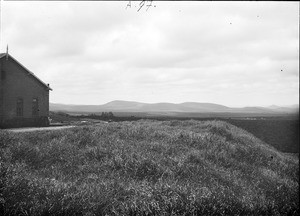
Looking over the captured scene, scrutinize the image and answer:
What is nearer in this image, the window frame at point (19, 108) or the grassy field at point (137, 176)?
the grassy field at point (137, 176)

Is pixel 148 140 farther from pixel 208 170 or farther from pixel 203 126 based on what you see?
pixel 203 126

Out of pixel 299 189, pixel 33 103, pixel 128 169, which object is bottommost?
pixel 299 189

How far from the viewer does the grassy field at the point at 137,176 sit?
743cm

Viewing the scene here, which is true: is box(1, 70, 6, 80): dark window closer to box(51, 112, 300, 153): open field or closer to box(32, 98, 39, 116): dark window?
box(32, 98, 39, 116): dark window

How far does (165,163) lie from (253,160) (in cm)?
714

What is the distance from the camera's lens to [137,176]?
10891 mm

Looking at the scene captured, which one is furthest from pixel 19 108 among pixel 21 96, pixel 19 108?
pixel 21 96

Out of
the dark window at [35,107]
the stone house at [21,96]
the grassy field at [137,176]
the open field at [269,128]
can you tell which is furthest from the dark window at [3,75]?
the grassy field at [137,176]

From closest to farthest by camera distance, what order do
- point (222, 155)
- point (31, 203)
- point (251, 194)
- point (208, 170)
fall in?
point (31, 203) → point (251, 194) → point (208, 170) → point (222, 155)

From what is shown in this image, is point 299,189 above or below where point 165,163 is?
below

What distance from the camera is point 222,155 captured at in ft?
49.9

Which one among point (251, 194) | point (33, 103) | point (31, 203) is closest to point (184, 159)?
point (251, 194)

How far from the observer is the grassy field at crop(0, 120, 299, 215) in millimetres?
7426

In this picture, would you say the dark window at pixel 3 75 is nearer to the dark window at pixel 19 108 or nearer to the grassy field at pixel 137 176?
the dark window at pixel 19 108
